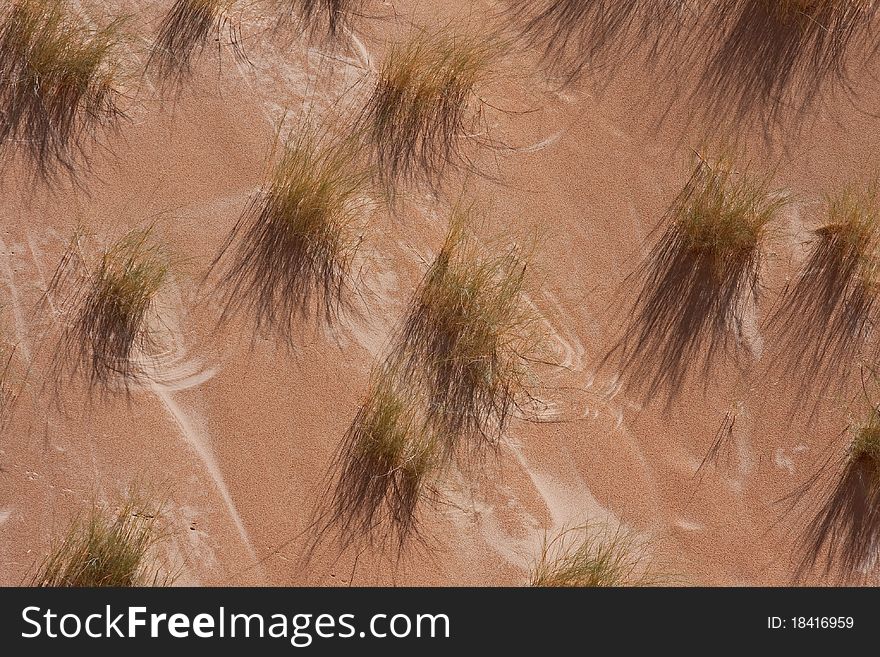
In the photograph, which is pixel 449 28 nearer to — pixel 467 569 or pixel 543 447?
pixel 543 447

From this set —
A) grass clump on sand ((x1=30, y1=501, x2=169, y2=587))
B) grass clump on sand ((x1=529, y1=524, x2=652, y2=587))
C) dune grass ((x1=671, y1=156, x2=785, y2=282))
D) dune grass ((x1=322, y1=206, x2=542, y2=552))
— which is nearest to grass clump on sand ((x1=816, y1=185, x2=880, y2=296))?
dune grass ((x1=671, y1=156, x2=785, y2=282))

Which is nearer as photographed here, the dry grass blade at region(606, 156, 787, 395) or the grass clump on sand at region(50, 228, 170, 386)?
the grass clump on sand at region(50, 228, 170, 386)

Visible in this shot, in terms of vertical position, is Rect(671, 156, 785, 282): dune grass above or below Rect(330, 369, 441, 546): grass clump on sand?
above

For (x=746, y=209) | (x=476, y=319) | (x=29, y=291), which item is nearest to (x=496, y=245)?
(x=476, y=319)

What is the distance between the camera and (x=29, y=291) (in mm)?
3436

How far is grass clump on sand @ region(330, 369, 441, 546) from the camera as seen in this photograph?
3.38m

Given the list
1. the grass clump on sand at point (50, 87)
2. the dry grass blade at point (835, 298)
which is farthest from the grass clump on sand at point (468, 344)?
the grass clump on sand at point (50, 87)

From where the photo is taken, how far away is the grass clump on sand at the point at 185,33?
3.65 m

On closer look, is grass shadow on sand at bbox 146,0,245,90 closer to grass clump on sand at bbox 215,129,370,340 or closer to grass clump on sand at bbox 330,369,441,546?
grass clump on sand at bbox 215,129,370,340

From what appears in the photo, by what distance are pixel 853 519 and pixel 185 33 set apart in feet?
9.57

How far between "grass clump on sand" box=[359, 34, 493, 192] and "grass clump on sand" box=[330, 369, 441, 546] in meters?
0.87

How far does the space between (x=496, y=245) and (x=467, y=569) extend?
1.13 meters

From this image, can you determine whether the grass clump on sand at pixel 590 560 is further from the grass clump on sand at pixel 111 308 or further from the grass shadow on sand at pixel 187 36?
the grass shadow on sand at pixel 187 36

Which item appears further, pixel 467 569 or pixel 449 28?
pixel 449 28
